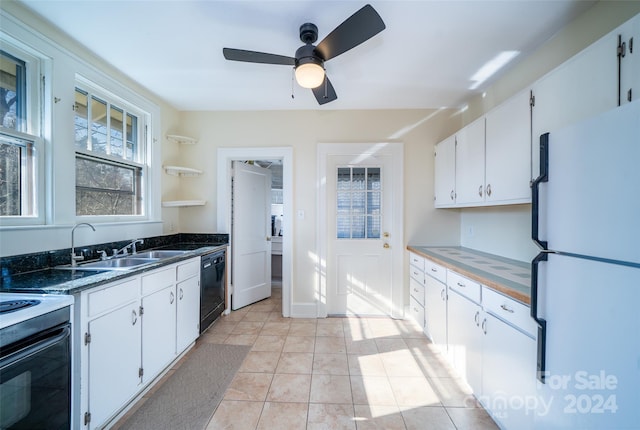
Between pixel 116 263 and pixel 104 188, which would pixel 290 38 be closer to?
pixel 104 188

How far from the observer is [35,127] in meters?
1.73

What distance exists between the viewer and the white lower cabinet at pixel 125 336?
4.32 ft

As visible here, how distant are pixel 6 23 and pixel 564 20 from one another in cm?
363

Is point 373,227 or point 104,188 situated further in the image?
point 373,227

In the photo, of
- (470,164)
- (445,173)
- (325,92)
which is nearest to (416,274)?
(445,173)

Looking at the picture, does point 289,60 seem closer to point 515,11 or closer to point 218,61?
point 218,61

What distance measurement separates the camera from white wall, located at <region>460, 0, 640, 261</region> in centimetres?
152

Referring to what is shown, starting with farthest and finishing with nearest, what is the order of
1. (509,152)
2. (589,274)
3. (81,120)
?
(81,120) < (509,152) < (589,274)

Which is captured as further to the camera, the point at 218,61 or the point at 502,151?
the point at 218,61

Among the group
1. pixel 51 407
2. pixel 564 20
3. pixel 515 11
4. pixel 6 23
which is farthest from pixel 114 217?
pixel 564 20

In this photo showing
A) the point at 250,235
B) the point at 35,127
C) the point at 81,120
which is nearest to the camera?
the point at 35,127

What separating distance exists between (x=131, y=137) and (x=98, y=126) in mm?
424

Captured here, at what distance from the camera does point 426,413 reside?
5.46 ft

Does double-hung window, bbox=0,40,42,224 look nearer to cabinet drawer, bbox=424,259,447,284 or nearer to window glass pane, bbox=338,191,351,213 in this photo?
window glass pane, bbox=338,191,351,213
